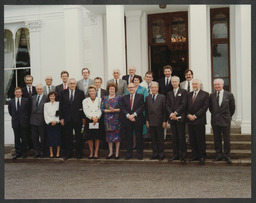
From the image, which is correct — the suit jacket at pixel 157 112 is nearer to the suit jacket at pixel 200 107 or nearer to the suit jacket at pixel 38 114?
the suit jacket at pixel 200 107

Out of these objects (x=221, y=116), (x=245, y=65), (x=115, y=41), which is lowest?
(x=221, y=116)

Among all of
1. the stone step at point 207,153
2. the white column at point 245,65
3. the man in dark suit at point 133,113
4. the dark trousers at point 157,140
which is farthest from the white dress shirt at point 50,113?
the white column at point 245,65

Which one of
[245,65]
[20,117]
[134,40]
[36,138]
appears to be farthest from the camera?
[134,40]

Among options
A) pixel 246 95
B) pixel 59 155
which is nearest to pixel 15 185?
pixel 59 155

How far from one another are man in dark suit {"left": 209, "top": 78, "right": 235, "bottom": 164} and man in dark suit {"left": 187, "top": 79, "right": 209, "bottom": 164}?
0.24 m

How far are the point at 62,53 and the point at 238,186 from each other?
8.75 m

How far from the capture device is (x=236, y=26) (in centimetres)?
1053

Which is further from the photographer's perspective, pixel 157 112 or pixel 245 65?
pixel 245 65

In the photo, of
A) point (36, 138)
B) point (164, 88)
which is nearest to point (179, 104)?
point (164, 88)

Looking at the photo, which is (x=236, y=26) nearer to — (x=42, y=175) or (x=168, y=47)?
(x=168, y=47)

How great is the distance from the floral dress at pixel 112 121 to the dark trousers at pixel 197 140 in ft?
5.82

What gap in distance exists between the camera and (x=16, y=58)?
1361cm

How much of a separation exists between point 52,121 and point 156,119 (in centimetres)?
265

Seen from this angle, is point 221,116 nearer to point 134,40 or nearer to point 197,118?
point 197,118
